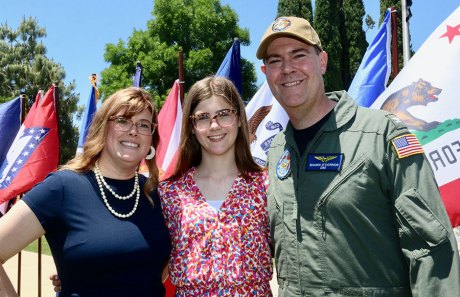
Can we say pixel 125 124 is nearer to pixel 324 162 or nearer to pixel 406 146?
pixel 324 162

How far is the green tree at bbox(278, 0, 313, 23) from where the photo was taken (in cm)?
3000

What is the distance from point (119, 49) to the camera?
103 ft

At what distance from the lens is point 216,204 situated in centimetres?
289

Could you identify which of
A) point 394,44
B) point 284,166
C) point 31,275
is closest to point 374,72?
point 394,44

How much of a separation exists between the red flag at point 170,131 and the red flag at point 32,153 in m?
1.61

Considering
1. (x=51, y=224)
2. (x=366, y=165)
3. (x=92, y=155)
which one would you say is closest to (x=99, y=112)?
(x=92, y=155)

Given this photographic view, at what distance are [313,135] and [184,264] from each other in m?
1.02

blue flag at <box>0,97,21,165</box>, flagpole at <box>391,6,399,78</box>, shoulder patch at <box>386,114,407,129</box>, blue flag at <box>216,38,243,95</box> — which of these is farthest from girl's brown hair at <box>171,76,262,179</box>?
blue flag at <box>0,97,21,165</box>

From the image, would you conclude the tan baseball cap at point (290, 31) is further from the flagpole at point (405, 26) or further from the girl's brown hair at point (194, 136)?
the flagpole at point (405, 26)

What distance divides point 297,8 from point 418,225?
1164 inches

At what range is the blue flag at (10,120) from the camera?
26.8 ft

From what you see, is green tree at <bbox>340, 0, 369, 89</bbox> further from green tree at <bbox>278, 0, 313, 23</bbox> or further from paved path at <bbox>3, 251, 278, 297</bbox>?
paved path at <bbox>3, 251, 278, 297</bbox>

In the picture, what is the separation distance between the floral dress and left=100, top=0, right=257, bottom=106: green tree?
2698 cm

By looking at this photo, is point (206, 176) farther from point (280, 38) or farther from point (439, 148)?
point (439, 148)
